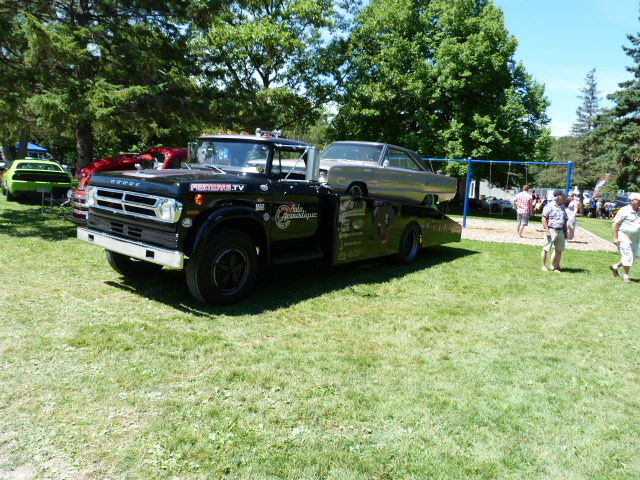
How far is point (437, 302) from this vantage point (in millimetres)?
7105

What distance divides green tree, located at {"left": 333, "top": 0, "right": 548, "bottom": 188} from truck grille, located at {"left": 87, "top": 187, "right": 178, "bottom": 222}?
23.4 m

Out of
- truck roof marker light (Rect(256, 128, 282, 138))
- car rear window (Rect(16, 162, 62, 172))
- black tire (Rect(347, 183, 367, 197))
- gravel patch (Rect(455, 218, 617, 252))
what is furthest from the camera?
car rear window (Rect(16, 162, 62, 172))

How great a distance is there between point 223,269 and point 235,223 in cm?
58

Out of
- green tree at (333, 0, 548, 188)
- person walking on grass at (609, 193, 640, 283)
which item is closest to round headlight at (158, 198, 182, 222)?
person walking on grass at (609, 193, 640, 283)

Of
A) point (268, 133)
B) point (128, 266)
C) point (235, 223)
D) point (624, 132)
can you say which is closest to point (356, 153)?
point (268, 133)

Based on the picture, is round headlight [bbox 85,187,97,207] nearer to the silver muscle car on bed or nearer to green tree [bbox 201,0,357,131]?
the silver muscle car on bed

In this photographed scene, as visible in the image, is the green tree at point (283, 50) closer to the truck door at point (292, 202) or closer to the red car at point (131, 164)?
the red car at point (131, 164)

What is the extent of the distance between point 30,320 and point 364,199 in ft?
16.0

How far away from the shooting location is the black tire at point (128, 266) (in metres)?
7.05

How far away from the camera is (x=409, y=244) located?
10.0 meters

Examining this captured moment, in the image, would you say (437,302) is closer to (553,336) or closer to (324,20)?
(553,336)

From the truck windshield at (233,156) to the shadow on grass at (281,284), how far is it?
68.0 inches

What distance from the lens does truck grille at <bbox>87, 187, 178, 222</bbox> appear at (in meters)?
5.50

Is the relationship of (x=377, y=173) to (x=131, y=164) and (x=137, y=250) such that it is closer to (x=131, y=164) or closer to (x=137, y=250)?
(x=137, y=250)
